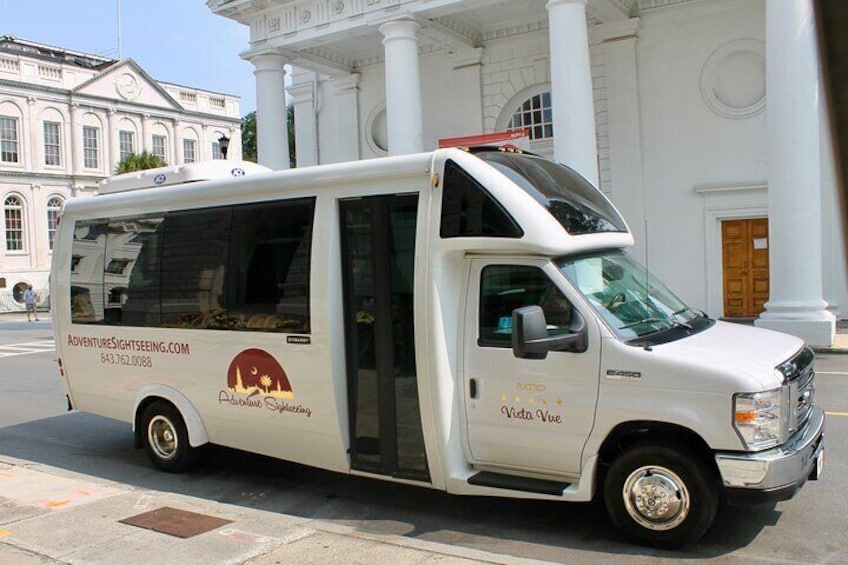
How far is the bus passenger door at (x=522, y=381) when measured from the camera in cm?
516

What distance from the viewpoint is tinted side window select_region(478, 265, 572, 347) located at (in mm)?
5332

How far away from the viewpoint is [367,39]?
22.2 m

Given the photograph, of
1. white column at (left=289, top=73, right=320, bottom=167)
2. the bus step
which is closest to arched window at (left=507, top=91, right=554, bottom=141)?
white column at (left=289, top=73, right=320, bottom=167)

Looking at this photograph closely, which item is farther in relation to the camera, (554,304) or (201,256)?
(201,256)

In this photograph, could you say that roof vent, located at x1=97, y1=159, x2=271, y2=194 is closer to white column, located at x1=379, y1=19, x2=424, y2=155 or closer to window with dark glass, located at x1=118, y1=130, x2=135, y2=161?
white column, located at x1=379, y1=19, x2=424, y2=155

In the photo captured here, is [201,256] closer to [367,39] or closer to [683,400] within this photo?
[683,400]

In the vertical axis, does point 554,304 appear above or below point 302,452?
above

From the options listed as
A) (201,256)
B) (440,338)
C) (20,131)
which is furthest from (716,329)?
(20,131)

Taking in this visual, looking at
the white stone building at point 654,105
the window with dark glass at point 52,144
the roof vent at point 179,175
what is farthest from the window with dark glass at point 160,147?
the roof vent at point 179,175

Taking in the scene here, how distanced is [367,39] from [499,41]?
3787 mm

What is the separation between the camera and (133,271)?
7.77m

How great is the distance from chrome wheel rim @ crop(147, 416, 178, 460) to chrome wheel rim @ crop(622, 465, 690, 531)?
4464 mm

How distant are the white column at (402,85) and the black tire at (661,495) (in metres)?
14.8

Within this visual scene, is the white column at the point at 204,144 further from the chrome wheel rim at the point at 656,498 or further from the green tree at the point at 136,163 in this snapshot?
the chrome wheel rim at the point at 656,498
